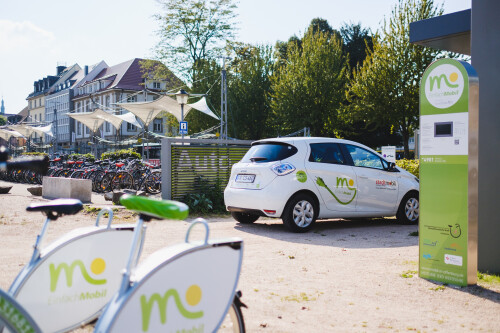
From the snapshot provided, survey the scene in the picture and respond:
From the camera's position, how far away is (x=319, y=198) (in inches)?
380

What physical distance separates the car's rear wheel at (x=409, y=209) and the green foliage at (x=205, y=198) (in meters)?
4.41

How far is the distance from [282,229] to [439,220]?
15.3ft

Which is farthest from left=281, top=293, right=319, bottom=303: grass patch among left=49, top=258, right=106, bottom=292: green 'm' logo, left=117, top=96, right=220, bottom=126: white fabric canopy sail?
left=117, top=96, right=220, bottom=126: white fabric canopy sail

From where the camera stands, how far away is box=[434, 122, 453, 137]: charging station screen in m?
5.64

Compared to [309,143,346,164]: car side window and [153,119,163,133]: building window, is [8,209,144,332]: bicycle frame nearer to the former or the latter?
[309,143,346,164]: car side window

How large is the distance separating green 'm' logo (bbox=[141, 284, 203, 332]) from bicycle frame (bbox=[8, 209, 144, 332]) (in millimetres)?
804

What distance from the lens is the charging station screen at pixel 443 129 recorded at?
564 centimetres

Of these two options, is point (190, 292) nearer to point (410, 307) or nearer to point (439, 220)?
point (410, 307)

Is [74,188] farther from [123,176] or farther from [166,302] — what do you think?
[166,302]

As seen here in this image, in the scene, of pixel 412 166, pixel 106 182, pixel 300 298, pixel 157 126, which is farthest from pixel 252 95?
pixel 300 298

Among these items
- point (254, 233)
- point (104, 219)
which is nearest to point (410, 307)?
point (254, 233)

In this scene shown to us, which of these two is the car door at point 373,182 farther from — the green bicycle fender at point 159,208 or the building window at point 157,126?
the building window at point 157,126

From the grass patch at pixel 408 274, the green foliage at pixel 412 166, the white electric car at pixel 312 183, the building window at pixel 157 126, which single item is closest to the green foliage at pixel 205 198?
the white electric car at pixel 312 183

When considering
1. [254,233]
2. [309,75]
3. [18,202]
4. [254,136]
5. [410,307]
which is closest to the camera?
[410,307]
